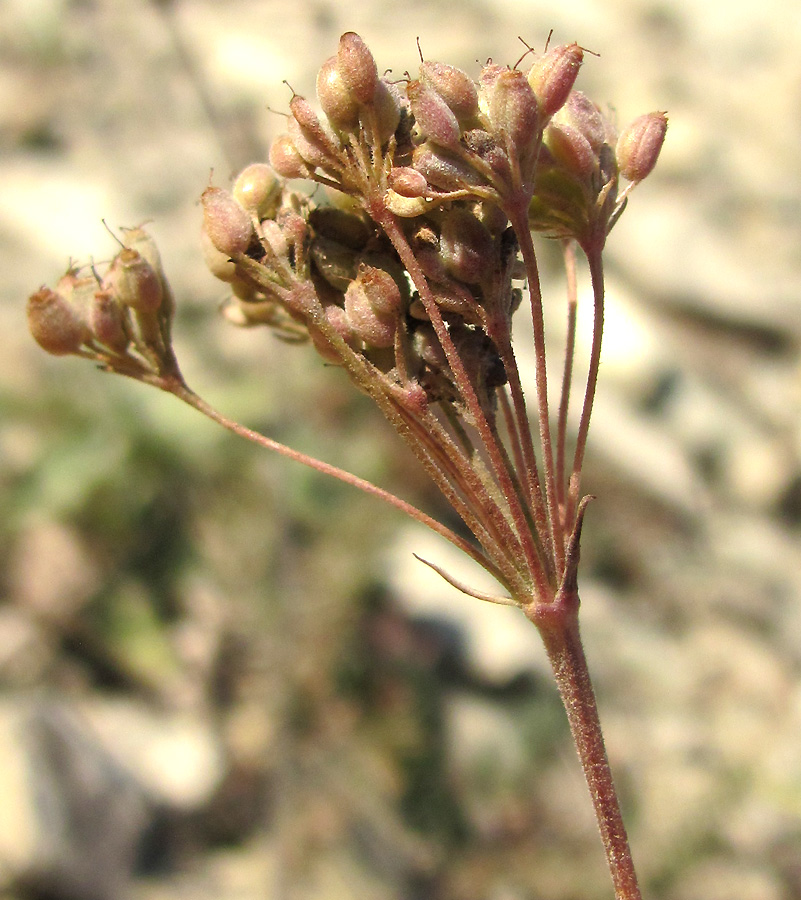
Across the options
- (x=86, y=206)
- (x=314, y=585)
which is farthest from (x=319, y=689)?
(x=86, y=206)

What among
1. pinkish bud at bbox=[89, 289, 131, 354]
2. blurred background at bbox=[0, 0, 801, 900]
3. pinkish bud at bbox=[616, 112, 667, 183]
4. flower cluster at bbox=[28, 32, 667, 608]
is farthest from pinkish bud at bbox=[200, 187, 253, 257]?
blurred background at bbox=[0, 0, 801, 900]

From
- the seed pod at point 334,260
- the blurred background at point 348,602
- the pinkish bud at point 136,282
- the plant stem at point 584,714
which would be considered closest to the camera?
the plant stem at point 584,714

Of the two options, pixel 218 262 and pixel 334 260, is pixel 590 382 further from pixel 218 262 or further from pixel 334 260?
pixel 218 262

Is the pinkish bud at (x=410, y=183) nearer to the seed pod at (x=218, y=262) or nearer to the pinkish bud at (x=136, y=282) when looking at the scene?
the seed pod at (x=218, y=262)

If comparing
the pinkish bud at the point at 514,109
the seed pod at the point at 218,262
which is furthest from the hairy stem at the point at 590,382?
the seed pod at the point at 218,262

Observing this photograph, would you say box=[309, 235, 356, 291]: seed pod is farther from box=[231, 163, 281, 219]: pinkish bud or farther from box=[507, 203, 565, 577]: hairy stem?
box=[507, 203, 565, 577]: hairy stem

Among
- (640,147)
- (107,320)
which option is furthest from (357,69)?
(107,320)
